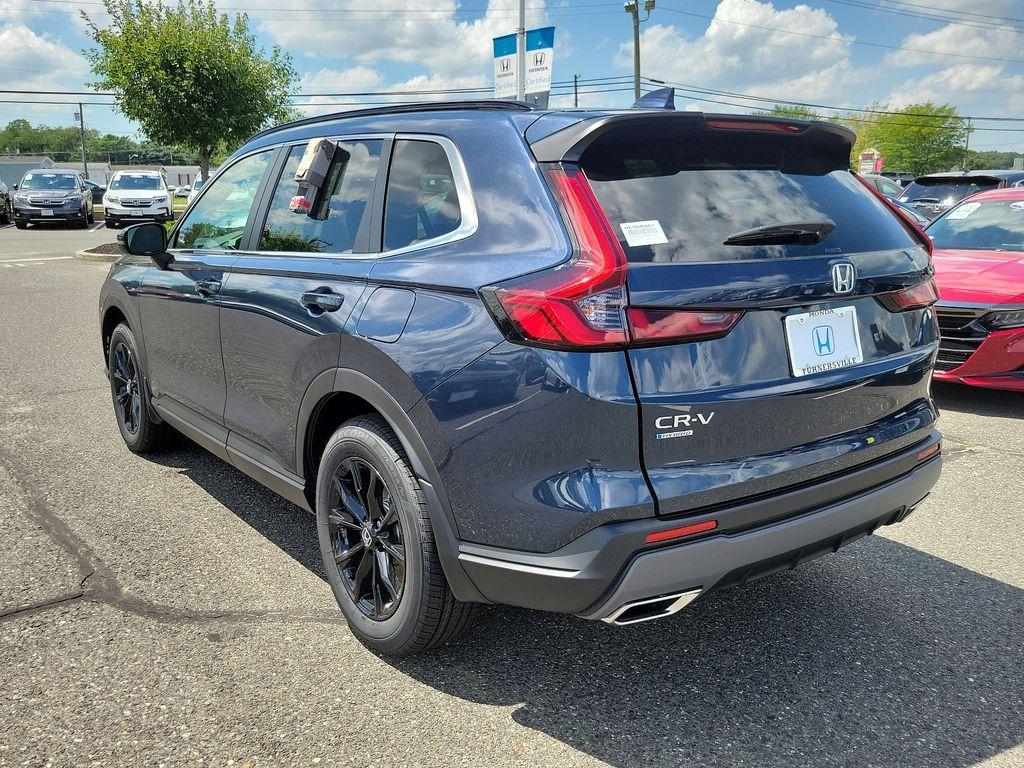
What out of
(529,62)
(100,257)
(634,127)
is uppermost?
(529,62)

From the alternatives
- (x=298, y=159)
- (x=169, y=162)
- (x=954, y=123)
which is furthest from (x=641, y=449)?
(x=169, y=162)

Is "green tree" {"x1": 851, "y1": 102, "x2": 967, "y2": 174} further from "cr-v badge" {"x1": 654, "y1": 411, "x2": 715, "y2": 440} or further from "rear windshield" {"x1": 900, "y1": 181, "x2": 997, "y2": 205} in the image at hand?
"cr-v badge" {"x1": 654, "y1": 411, "x2": 715, "y2": 440}

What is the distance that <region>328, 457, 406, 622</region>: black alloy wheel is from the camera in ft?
9.00

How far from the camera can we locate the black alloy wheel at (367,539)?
274cm

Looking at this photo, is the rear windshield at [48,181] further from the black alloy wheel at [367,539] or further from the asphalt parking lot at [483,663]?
the black alloy wheel at [367,539]

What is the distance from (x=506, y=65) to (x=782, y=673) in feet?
41.1

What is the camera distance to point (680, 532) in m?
2.20

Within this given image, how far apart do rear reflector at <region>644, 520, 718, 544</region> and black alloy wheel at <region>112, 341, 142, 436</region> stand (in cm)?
357

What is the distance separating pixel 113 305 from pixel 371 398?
302 cm

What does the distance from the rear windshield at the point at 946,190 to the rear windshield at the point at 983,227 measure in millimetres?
6510

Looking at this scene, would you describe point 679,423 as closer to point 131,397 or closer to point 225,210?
point 225,210

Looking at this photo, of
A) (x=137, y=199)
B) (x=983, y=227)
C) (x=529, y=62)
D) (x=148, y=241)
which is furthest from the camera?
(x=137, y=199)

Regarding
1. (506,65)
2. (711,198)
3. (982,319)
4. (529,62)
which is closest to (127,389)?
(711,198)

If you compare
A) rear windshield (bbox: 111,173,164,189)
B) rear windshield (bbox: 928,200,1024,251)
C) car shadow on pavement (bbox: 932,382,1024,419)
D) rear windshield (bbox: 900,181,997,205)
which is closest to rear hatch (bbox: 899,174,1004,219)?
rear windshield (bbox: 900,181,997,205)
